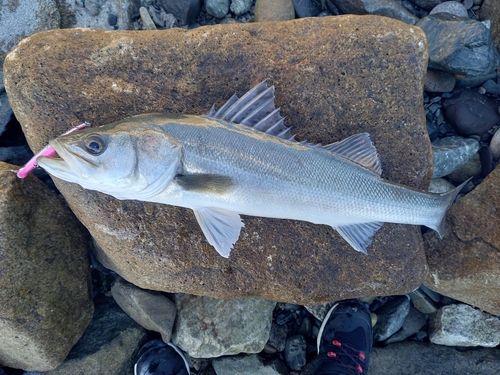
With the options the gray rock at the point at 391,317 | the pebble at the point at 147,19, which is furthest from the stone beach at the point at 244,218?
the pebble at the point at 147,19

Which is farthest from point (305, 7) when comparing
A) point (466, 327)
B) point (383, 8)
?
point (466, 327)

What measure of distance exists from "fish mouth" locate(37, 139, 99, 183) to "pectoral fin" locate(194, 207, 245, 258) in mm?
957

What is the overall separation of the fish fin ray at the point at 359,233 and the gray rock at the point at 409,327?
2014mm

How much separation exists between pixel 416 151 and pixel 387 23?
50.8 inches

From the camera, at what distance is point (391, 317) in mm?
4598

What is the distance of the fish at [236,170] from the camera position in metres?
2.84

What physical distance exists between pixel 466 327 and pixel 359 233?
238 cm

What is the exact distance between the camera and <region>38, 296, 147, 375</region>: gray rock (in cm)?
407

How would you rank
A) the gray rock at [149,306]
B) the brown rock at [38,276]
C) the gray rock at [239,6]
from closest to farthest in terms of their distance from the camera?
the brown rock at [38,276]
the gray rock at [149,306]
the gray rock at [239,6]

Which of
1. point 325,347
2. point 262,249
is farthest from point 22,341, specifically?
point 325,347

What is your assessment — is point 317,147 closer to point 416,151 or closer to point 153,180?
point 416,151

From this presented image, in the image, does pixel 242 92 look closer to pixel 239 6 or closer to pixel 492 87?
pixel 239 6

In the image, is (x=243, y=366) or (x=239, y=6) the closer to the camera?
(x=243, y=366)

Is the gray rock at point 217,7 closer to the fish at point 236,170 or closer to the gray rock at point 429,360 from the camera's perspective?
the fish at point 236,170
